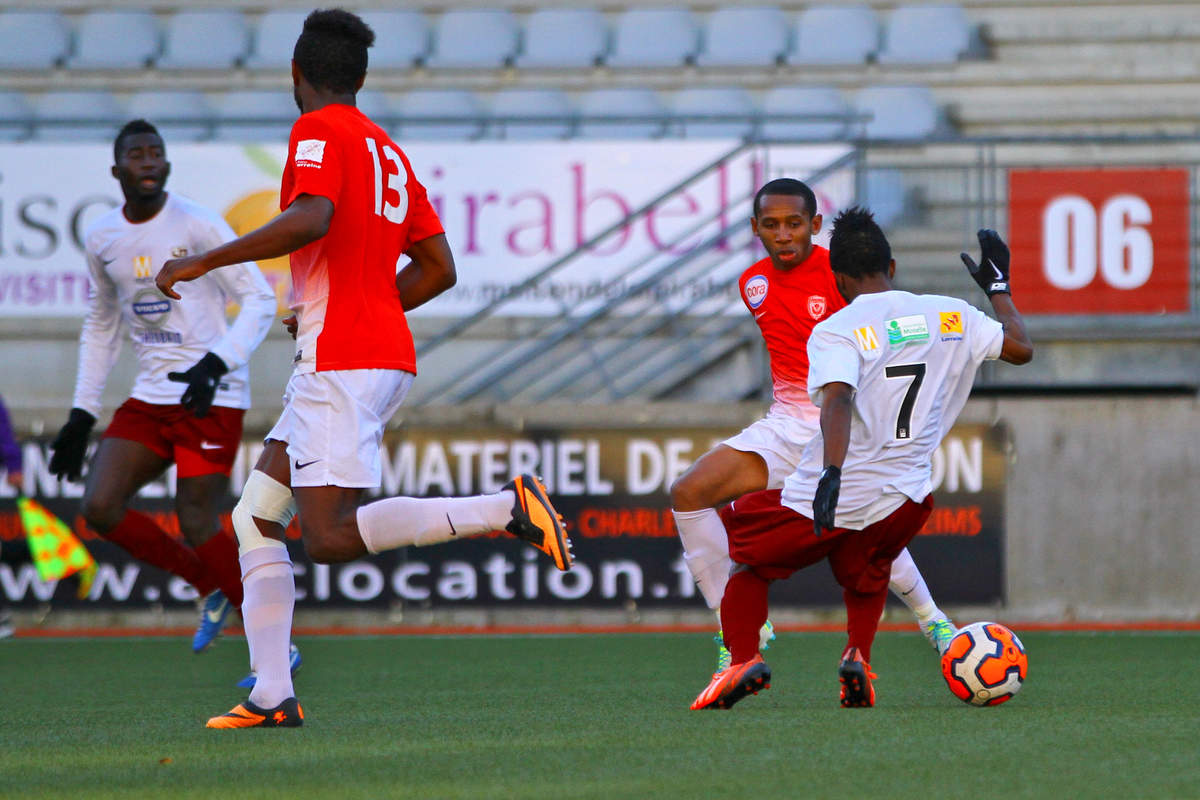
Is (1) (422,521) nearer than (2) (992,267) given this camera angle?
Yes

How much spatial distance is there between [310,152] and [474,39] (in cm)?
1117

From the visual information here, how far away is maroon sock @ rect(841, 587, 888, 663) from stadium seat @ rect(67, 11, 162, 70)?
11523 mm

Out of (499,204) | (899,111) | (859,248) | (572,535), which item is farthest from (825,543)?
(899,111)

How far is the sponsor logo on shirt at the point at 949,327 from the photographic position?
5516mm

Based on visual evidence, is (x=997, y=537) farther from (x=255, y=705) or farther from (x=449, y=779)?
(x=449, y=779)

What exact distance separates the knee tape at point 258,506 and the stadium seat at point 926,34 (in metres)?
11.1

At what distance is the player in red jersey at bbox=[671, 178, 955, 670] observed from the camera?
21.0 feet

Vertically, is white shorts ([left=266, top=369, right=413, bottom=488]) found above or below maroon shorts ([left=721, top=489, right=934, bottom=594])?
above

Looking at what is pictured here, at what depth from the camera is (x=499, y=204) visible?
41.7 feet

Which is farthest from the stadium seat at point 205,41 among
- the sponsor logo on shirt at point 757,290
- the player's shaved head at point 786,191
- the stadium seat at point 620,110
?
the player's shaved head at point 786,191

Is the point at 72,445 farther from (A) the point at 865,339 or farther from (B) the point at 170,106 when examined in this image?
(B) the point at 170,106

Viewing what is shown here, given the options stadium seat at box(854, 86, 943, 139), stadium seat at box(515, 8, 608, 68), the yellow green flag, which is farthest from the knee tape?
stadium seat at box(515, 8, 608, 68)

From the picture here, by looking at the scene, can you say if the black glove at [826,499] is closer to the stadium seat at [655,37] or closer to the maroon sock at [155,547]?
the maroon sock at [155,547]

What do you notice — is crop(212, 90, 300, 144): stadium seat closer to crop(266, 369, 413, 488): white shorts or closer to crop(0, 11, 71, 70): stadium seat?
crop(0, 11, 71, 70): stadium seat
